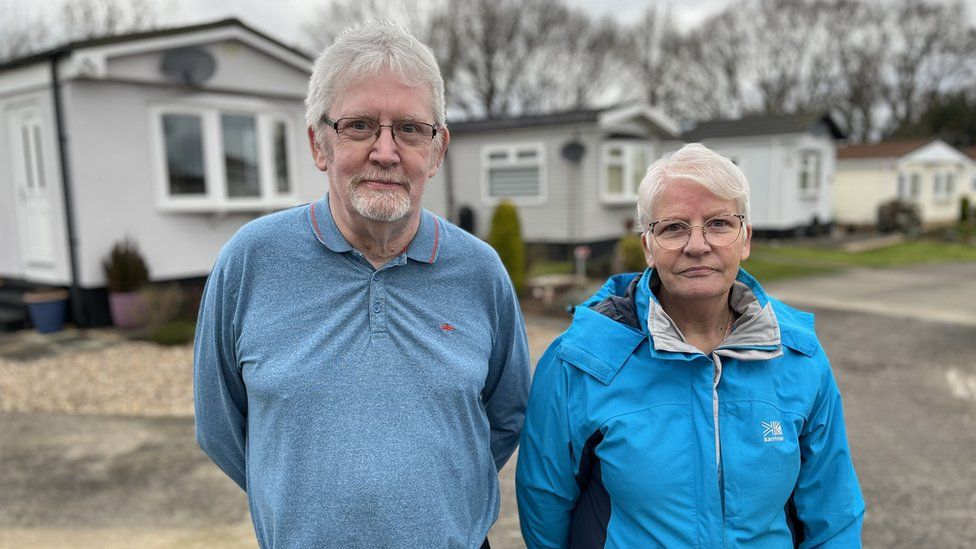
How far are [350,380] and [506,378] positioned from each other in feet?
1.81

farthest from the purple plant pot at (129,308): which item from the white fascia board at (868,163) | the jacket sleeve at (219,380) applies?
the white fascia board at (868,163)

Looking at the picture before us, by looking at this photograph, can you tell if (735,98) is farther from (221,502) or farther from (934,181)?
(221,502)

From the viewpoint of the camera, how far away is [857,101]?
131ft

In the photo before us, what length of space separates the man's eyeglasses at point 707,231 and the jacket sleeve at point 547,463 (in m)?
0.39

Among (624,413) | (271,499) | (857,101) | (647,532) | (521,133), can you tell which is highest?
(857,101)

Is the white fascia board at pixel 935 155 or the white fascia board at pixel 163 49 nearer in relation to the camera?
the white fascia board at pixel 163 49

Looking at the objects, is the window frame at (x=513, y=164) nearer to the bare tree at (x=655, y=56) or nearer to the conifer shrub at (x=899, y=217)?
the conifer shrub at (x=899, y=217)

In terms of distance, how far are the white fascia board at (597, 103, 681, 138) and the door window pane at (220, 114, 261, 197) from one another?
782 centimetres

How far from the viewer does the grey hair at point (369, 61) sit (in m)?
1.58

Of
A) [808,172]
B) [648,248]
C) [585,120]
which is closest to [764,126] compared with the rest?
[808,172]

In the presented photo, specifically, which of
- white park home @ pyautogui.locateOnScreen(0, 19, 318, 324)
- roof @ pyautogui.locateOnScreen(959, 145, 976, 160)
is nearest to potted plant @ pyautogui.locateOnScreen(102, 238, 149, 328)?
Result: white park home @ pyautogui.locateOnScreen(0, 19, 318, 324)

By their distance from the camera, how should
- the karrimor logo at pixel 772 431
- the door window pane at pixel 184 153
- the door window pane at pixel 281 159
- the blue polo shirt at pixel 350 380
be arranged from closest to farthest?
the blue polo shirt at pixel 350 380 → the karrimor logo at pixel 772 431 → the door window pane at pixel 184 153 → the door window pane at pixel 281 159

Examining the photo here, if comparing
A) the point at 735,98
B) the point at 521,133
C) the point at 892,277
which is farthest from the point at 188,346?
the point at 735,98

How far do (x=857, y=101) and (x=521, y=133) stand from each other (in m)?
32.0
